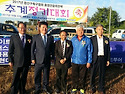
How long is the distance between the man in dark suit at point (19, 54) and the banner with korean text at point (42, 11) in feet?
10.5

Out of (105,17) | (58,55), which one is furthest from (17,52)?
(105,17)

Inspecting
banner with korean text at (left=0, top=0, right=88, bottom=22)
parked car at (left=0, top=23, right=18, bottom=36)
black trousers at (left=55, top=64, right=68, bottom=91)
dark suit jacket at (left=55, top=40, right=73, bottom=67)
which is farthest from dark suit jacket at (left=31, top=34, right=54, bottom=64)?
parked car at (left=0, top=23, right=18, bottom=36)

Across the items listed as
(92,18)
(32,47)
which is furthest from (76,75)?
(92,18)

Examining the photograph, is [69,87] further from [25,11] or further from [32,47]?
[25,11]

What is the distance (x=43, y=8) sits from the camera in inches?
242

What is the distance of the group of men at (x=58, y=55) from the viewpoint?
9.92ft

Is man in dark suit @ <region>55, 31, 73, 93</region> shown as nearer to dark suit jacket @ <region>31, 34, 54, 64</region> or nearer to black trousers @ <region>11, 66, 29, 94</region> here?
dark suit jacket @ <region>31, 34, 54, 64</region>

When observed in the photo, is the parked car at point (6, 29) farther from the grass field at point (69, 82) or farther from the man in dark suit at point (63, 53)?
the man in dark suit at point (63, 53)

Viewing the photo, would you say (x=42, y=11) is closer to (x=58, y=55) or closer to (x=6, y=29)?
(x=58, y=55)

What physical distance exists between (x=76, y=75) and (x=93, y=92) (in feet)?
2.50

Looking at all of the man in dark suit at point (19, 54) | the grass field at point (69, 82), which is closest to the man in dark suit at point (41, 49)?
the man in dark suit at point (19, 54)

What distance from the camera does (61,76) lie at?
354cm

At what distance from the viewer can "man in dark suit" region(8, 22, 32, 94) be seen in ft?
9.74

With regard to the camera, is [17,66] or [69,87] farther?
[69,87]
